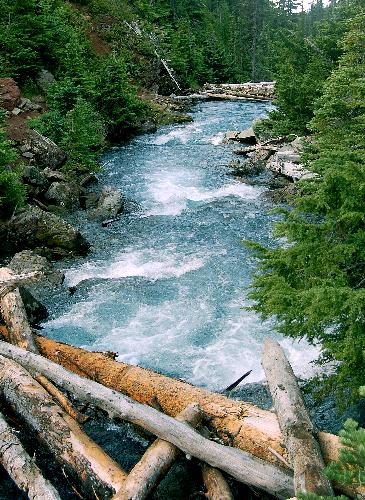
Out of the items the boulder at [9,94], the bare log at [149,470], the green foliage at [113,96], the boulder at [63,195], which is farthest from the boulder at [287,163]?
the bare log at [149,470]

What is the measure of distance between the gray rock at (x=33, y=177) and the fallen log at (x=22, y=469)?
556 inches

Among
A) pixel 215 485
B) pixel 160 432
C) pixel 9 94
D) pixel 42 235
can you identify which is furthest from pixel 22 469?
pixel 9 94

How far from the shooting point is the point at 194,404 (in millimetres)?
6648

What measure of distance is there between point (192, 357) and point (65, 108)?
1890 centimetres

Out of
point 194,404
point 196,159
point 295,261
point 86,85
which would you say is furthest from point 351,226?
point 86,85

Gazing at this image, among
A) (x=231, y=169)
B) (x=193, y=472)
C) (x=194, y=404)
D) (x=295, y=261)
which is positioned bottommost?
(x=231, y=169)

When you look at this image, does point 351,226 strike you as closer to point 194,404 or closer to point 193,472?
point 194,404

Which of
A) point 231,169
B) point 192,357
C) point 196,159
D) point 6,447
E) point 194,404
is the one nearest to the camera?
point 6,447

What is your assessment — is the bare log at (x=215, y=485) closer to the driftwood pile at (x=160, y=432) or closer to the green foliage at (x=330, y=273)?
the driftwood pile at (x=160, y=432)

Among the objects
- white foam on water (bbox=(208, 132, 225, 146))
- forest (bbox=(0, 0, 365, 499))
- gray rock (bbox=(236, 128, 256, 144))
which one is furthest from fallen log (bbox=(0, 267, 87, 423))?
gray rock (bbox=(236, 128, 256, 144))

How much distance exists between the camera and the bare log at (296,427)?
492cm

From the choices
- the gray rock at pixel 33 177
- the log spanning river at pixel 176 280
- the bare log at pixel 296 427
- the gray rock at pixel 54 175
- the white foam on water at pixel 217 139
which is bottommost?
the white foam on water at pixel 217 139

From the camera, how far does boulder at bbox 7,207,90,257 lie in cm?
1559

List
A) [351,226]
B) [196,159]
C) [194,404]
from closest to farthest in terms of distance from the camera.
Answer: [194,404] → [351,226] → [196,159]
